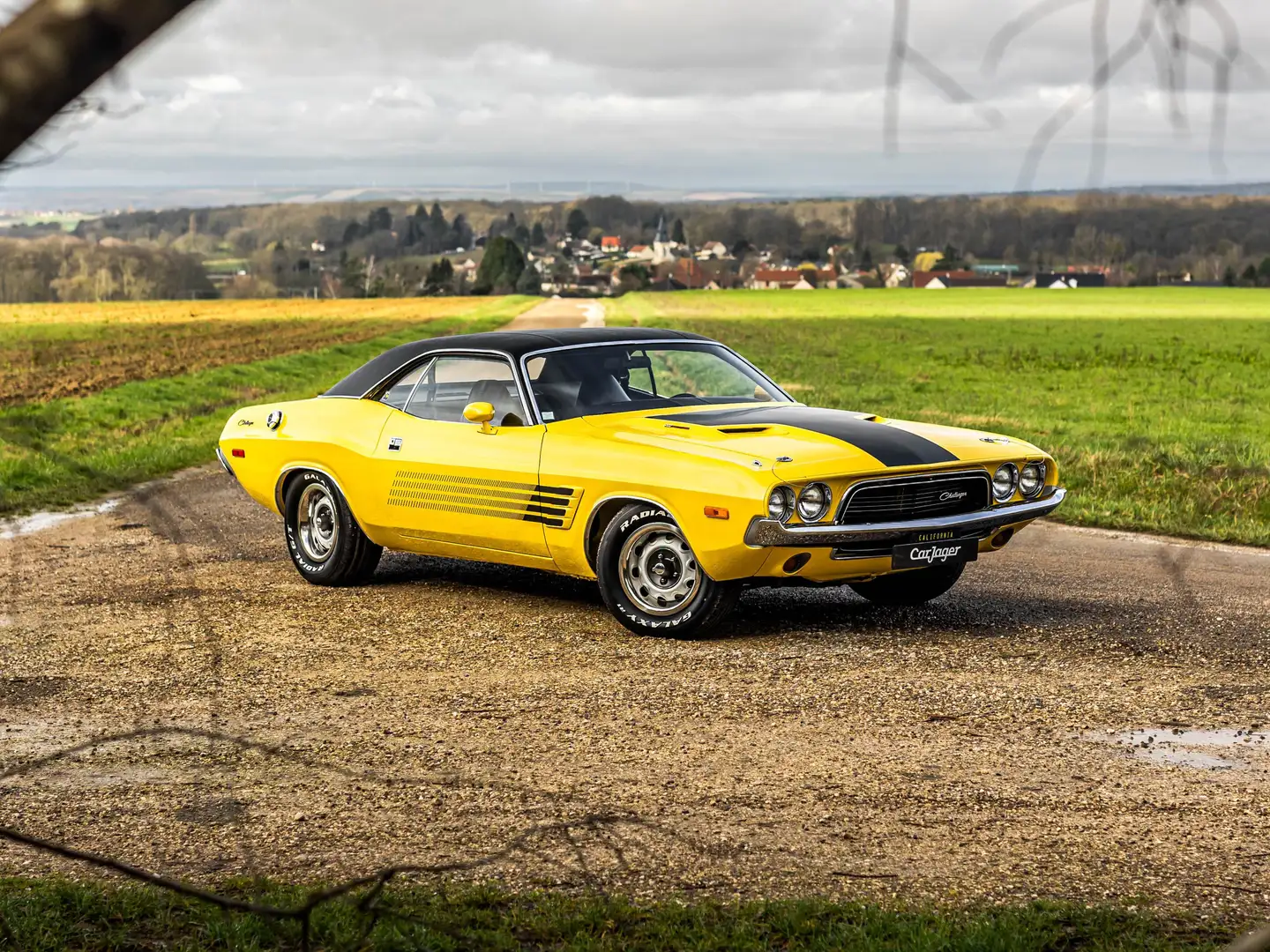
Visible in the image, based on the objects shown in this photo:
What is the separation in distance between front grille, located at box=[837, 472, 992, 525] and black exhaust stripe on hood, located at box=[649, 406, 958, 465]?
112mm

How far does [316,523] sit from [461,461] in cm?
146

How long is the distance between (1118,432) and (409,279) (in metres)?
125

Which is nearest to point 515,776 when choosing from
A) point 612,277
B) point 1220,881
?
point 1220,881

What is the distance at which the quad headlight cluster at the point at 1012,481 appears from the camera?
852 centimetres

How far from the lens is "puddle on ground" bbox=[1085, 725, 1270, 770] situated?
5953 mm

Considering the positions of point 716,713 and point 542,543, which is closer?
point 716,713

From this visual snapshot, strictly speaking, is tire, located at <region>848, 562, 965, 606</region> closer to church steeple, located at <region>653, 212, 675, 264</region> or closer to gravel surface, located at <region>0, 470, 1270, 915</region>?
gravel surface, located at <region>0, 470, 1270, 915</region>

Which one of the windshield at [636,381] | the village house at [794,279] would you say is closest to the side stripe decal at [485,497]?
the windshield at [636,381]

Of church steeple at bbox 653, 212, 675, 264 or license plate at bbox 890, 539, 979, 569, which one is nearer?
license plate at bbox 890, 539, 979, 569

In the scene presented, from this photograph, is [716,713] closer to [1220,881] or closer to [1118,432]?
[1220,881]

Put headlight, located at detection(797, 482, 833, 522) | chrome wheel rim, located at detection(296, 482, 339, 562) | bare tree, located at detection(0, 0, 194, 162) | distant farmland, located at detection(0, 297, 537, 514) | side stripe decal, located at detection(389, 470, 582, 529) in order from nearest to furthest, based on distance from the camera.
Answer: bare tree, located at detection(0, 0, 194, 162)
headlight, located at detection(797, 482, 833, 522)
side stripe decal, located at detection(389, 470, 582, 529)
chrome wheel rim, located at detection(296, 482, 339, 562)
distant farmland, located at detection(0, 297, 537, 514)

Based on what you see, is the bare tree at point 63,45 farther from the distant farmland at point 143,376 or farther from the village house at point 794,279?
the village house at point 794,279

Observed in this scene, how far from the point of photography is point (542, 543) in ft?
27.9

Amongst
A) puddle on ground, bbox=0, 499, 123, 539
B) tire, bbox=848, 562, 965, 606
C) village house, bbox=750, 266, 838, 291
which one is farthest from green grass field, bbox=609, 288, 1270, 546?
village house, bbox=750, 266, 838, 291
